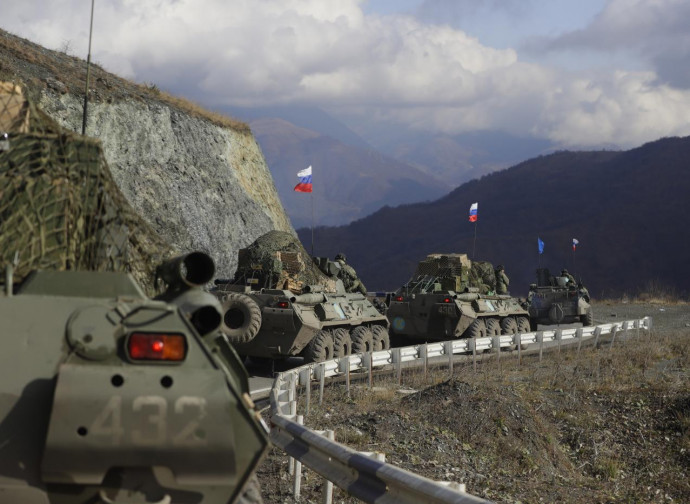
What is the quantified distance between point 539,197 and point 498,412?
140 m

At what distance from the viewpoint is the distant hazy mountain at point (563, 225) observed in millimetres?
115250

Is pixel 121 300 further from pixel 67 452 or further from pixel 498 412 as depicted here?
pixel 498 412

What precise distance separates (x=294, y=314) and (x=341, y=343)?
2141mm

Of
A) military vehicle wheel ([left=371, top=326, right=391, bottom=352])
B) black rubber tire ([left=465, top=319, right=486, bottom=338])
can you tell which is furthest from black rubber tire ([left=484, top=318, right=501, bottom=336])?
military vehicle wheel ([left=371, top=326, right=391, bottom=352])

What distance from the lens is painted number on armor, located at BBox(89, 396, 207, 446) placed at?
454cm

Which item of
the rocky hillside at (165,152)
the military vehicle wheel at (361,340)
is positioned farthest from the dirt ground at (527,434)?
the rocky hillside at (165,152)

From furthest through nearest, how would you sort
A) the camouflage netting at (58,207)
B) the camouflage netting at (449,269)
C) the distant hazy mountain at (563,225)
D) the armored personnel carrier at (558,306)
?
the distant hazy mountain at (563,225)
the armored personnel carrier at (558,306)
the camouflage netting at (449,269)
the camouflage netting at (58,207)

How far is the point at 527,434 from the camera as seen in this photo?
12.6 meters

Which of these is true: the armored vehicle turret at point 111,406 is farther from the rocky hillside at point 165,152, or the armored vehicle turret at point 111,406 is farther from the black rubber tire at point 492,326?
the rocky hillside at point 165,152

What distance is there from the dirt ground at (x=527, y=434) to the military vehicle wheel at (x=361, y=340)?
2998 mm

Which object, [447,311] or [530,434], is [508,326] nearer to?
[447,311]

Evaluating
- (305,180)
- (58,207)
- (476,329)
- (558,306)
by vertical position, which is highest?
(305,180)

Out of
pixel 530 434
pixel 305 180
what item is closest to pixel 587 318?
pixel 305 180

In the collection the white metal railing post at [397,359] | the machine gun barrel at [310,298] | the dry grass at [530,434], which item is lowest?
the dry grass at [530,434]
